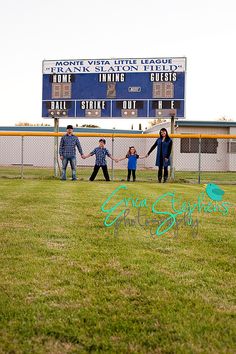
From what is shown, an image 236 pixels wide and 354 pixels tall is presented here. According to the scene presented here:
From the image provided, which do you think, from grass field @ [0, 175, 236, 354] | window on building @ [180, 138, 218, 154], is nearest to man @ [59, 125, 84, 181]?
grass field @ [0, 175, 236, 354]

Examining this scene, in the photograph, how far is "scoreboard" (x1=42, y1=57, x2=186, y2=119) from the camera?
61.5 ft

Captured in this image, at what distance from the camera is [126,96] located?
19141 millimetres

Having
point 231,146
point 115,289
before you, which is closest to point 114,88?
point 231,146

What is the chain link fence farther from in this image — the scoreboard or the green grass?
the scoreboard

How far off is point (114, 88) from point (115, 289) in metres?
16.6

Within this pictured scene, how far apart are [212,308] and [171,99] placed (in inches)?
643

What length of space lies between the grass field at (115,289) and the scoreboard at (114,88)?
45.2 feet

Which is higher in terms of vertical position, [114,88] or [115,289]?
[114,88]

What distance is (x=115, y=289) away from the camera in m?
3.20

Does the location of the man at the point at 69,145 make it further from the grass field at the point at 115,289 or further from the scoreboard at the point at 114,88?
the grass field at the point at 115,289

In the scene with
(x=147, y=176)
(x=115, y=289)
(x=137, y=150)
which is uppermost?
(x=137, y=150)

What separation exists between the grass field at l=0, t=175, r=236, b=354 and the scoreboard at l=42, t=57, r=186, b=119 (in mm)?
13776

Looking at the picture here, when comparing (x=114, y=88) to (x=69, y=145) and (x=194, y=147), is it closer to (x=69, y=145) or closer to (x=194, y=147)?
(x=69, y=145)

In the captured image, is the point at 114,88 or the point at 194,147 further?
the point at 194,147
